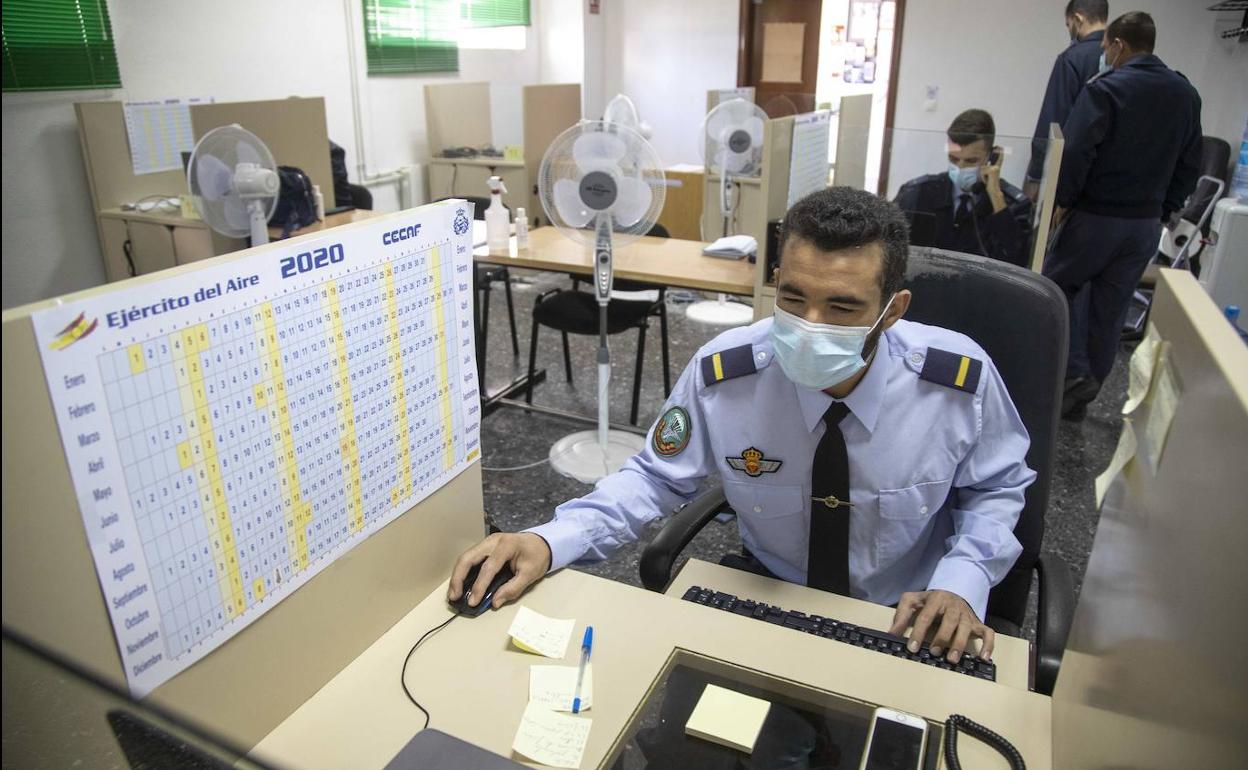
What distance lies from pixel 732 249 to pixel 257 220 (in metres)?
1.75

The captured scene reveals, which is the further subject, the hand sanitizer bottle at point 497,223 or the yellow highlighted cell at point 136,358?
the hand sanitizer bottle at point 497,223

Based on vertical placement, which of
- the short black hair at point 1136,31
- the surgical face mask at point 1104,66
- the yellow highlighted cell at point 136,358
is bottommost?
the yellow highlighted cell at point 136,358

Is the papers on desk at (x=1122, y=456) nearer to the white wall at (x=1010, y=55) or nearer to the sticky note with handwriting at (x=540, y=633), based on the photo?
the sticky note with handwriting at (x=540, y=633)

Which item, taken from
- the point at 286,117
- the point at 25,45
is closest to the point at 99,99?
the point at 25,45

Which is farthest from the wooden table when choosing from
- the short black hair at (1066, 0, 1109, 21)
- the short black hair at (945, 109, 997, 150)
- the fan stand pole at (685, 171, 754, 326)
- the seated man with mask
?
the short black hair at (1066, 0, 1109, 21)

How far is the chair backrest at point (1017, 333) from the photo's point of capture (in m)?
1.33

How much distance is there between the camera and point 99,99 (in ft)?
12.7

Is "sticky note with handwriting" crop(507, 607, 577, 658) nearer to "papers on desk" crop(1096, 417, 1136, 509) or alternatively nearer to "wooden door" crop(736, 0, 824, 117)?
"papers on desk" crop(1096, 417, 1136, 509)

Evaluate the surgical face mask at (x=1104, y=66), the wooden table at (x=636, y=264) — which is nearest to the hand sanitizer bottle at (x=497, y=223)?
the wooden table at (x=636, y=264)

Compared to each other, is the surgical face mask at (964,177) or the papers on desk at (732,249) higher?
the surgical face mask at (964,177)

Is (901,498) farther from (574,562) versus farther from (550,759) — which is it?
(550,759)

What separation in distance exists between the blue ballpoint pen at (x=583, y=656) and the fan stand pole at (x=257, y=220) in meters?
2.44

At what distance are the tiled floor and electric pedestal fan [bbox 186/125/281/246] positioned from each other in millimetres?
1161

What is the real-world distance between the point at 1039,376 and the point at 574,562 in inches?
31.0
